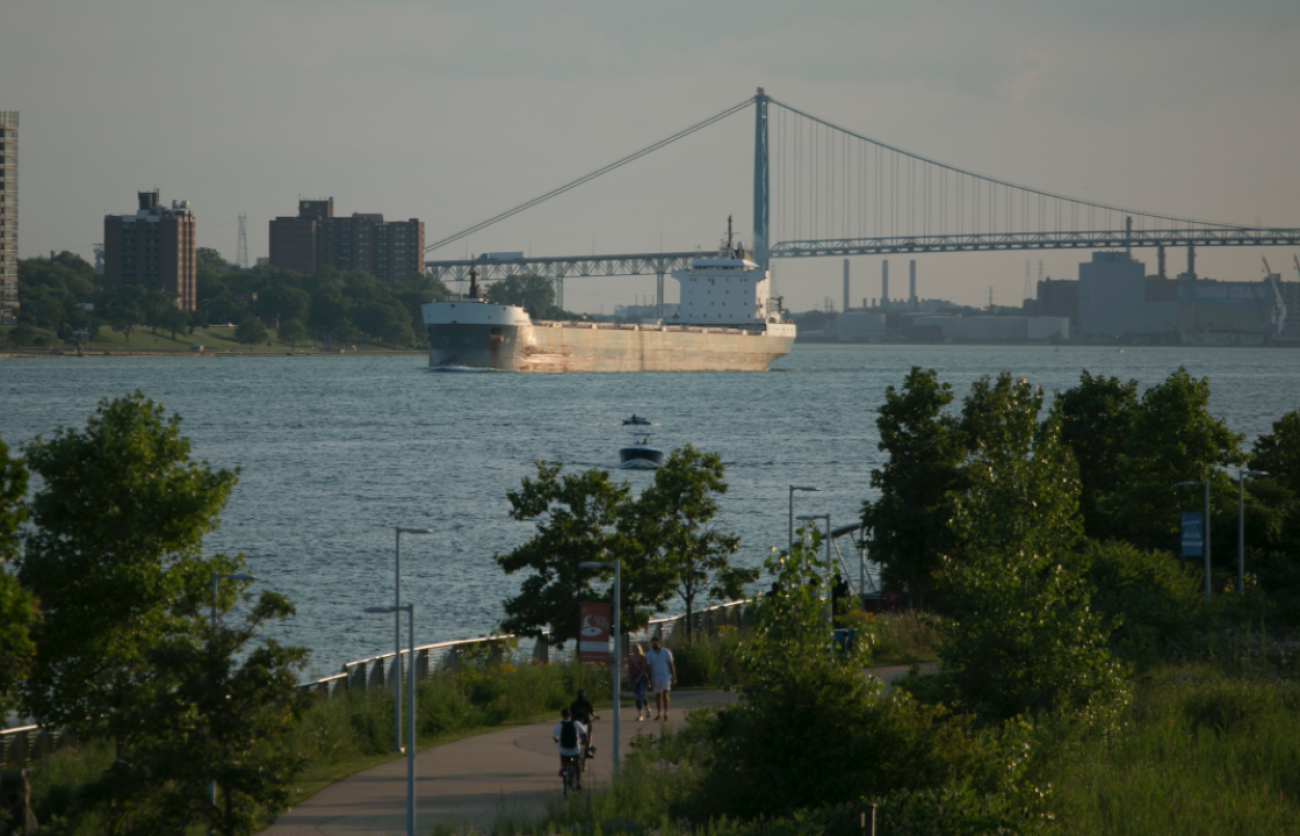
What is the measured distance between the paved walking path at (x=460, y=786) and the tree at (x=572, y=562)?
3.48 meters

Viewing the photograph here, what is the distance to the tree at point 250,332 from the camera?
6767 inches

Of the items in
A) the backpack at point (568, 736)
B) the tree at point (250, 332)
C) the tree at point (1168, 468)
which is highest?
the tree at point (250, 332)

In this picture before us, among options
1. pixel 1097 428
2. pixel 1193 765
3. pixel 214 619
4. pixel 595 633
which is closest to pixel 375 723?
pixel 595 633

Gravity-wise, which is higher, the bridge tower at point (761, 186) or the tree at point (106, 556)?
the bridge tower at point (761, 186)

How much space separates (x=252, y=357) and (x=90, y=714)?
166911 mm

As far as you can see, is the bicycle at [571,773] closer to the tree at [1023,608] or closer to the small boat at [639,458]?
the tree at [1023,608]

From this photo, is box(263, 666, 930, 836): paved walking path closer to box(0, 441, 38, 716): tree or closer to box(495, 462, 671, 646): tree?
box(0, 441, 38, 716): tree

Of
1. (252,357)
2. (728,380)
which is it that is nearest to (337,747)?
(728,380)

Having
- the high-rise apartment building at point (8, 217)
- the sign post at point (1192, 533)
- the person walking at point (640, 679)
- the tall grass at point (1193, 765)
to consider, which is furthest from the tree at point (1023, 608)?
the high-rise apartment building at point (8, 217)

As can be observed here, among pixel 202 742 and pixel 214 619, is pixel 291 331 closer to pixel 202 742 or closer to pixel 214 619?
pixel 214 619

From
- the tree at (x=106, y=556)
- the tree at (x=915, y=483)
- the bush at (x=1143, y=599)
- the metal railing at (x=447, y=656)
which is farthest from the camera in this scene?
the tree at (x=915, y=483)

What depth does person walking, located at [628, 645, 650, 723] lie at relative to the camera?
1789 cm

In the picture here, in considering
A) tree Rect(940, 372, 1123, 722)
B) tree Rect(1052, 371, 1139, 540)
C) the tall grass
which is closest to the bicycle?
tree Rect(940, 372, 1123, 722)

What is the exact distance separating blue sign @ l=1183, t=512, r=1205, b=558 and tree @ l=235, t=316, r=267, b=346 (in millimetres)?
160278
